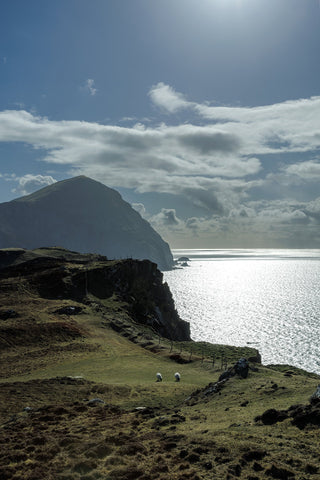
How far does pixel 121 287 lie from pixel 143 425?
8384 cm

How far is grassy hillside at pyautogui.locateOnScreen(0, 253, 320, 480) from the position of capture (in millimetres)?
15188

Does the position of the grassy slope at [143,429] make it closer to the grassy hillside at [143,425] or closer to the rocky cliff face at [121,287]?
the grassy hillside at [143,425]

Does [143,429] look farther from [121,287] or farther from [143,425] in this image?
[121,287]

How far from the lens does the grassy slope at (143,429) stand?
1513 cm

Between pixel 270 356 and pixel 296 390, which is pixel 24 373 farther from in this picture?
pixel 270 356

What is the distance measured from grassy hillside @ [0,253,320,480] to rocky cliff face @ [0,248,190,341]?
136ft

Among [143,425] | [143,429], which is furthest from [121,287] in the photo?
[143,429]

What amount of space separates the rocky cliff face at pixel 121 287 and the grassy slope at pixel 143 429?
149 feet

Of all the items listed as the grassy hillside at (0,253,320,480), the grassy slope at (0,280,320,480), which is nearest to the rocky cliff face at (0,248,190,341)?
the grassy hillside at (0,253,320,480)

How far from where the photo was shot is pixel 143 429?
842 inches

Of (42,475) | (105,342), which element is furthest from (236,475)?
(105,342)

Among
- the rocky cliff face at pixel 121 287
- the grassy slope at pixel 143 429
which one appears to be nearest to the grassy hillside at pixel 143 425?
the grassy slope at pixel 143 429

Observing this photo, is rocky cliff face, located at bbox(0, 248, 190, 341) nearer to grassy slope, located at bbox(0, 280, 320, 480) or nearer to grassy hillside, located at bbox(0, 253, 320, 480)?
grassy hillside, located at bbox(0, 253, 320, 480)

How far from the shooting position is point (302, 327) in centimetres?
16350
